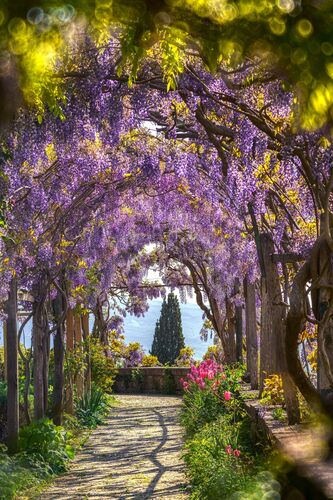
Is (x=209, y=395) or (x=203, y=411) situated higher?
(x=209, y=395)

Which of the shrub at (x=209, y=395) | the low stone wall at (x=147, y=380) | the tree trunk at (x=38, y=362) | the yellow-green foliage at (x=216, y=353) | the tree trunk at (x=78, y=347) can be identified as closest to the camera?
the tree trunk at (x=38, y=362)

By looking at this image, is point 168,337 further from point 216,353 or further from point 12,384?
point 12,384

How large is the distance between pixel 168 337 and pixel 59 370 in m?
13.9

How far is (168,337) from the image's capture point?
2444cm

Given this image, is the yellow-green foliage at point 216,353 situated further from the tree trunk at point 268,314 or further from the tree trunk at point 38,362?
the tree trunk at point 268,314

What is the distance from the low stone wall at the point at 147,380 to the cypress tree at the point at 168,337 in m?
3.41

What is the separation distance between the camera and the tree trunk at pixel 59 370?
34.5ft

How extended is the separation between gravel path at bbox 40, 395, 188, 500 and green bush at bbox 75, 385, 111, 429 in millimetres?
172

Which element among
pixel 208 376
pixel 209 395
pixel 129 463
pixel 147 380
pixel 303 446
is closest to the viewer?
pixel 303 446

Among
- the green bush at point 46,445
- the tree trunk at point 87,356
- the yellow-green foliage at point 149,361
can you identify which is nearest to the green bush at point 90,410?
the tree trunk at point 87,356

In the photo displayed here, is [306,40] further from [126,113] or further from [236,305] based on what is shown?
[236,305]

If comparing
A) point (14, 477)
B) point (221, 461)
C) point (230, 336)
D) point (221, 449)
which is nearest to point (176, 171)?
point (221, 449)

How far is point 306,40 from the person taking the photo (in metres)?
2.47

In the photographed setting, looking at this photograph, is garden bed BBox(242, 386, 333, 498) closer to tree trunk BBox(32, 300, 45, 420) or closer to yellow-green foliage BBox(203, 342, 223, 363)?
tree trunk BBox(32, 300, 45, 420)
